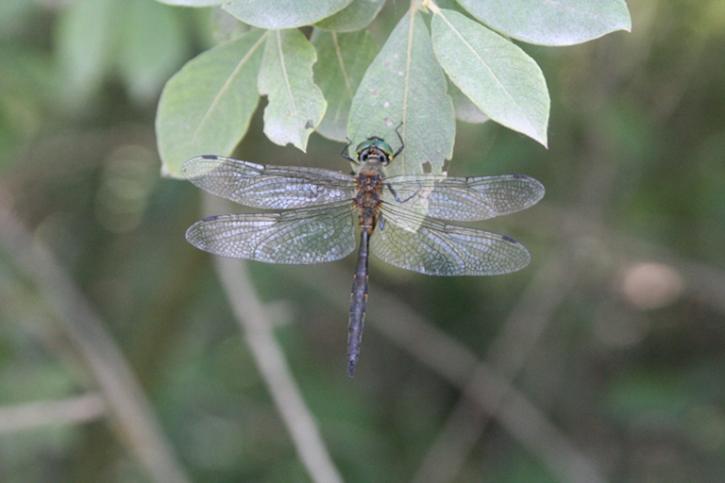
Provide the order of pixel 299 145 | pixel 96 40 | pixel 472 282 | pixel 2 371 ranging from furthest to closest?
pixel 472 282, pixel 2 371, pixel 96 40, pixel 299 145

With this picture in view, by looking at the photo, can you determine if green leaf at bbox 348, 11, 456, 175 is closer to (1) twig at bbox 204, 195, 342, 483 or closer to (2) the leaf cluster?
(2) the leaf cluster

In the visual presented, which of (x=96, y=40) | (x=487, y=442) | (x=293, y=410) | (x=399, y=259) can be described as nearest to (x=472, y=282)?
(x=487, y=442)

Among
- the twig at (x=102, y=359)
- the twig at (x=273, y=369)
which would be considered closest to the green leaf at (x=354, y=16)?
the twig at (x=273, y=369)

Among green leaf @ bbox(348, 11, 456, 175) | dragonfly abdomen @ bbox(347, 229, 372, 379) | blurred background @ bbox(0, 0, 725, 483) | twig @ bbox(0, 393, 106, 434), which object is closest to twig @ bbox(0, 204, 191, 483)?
blurred background @ bbox(0, 0, 725, 483)

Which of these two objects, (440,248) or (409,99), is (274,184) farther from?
(409,99)

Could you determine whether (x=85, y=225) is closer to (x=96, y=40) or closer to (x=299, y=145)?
(x=96, y=40)

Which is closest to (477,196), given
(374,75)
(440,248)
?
(440,248)

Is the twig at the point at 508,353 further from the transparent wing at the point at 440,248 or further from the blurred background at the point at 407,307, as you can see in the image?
the transparent wing at the point at 440,248
